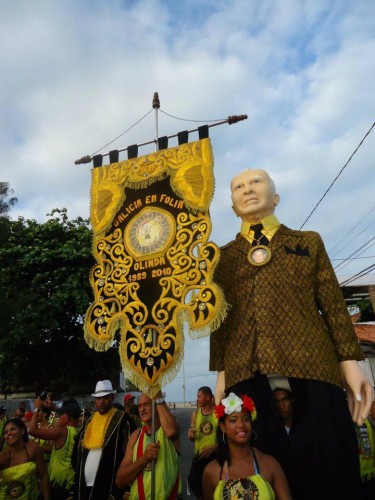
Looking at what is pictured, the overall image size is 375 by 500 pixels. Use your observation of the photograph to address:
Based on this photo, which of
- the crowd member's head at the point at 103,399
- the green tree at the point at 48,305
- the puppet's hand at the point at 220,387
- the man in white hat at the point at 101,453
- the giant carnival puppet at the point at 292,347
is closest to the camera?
the giant carnival puppet at the point at 292,347

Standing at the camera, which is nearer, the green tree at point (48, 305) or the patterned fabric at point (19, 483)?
the patterned fabric at point (19, 483)

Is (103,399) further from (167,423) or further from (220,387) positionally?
(220,387)

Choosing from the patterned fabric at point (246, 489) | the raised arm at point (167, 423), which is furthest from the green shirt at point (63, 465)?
the patterned fabric at point (246, 489)

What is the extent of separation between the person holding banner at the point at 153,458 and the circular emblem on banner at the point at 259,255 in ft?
4.33

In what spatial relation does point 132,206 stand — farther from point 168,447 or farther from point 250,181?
point 168,447

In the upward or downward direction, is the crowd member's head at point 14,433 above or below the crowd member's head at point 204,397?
below

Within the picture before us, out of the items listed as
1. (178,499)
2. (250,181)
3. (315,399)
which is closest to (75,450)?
(178,499)

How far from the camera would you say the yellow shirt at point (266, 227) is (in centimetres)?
346

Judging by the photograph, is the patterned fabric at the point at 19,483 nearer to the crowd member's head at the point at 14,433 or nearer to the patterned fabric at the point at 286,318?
the crowd member's head at the point at 14,433

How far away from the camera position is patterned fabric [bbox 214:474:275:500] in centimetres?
240

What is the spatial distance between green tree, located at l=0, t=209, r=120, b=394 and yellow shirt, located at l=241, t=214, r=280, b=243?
1018 cm

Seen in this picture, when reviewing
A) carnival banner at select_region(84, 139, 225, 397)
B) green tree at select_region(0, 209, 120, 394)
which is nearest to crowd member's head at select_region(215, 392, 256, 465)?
carnival banner at select_region(84, 139, 225, 397)

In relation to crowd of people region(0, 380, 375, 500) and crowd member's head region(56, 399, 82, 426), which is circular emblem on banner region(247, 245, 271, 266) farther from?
crowd member's head region(56, 399, 82, 426)

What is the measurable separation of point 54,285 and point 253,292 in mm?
12158
